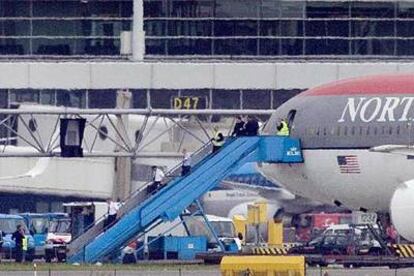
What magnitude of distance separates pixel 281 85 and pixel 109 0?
8.35 m

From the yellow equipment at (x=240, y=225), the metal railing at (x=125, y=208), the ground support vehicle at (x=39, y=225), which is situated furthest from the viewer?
the yellow equipment at (x=240, y=225)

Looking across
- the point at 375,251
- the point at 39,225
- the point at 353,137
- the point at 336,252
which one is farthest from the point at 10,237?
the point at 353,137

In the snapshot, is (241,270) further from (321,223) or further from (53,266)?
(321,223)

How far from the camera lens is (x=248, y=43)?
348ft

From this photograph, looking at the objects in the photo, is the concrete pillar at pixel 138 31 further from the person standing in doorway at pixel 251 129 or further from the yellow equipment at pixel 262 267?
the yellow equipment at pixel 262 267

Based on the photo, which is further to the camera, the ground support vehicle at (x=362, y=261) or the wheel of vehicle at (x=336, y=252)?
the wheel of vehicle at (x=336, y=252)

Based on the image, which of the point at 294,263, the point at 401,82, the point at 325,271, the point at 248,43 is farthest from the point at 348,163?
the point at 248,43

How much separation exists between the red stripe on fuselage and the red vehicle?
86.4ft

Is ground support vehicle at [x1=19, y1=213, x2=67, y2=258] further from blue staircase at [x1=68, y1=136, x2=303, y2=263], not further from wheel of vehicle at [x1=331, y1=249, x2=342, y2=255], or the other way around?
wheel of vehicle at [x1=331, y1=249, x2=342, y2=255]

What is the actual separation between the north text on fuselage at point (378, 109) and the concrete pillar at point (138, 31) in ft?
77.7

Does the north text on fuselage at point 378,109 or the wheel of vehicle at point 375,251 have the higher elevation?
the north text on fuselage at point 378,109

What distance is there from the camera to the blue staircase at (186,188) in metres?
82.6

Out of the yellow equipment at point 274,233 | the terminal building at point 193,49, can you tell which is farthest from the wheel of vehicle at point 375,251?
the terminal building at point 193,49

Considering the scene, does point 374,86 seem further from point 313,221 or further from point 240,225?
point 313,221
